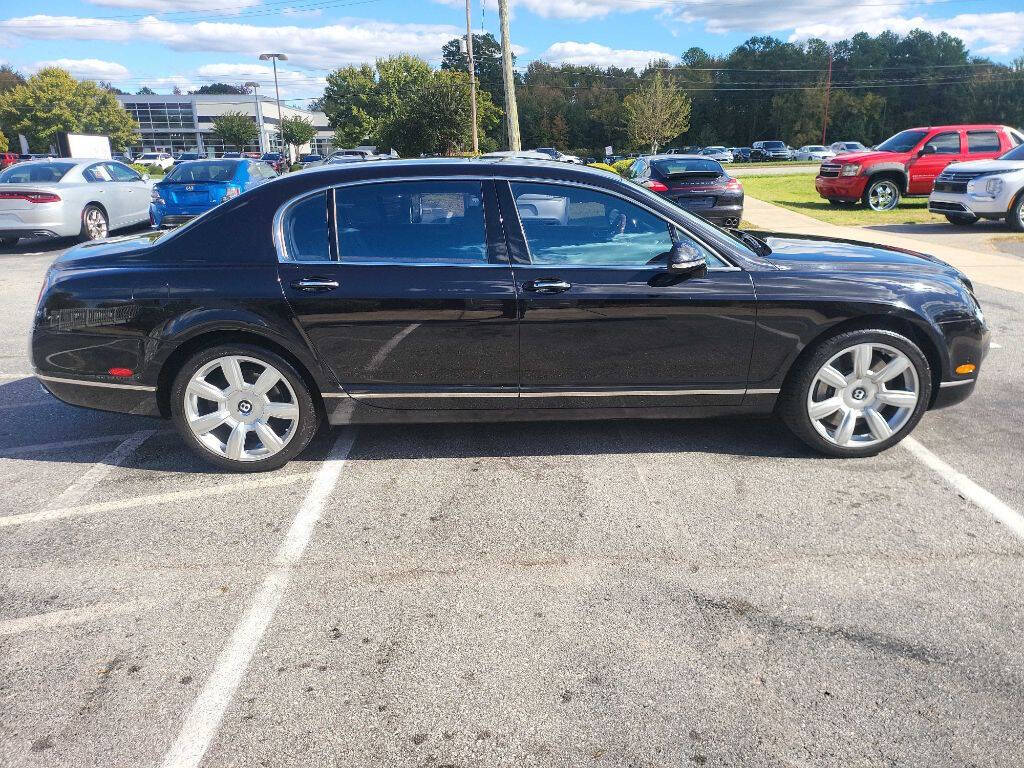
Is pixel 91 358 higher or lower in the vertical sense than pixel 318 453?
higher

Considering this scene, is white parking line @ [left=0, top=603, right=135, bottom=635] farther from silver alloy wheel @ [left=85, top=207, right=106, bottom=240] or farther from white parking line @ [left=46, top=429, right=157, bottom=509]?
silver alloy wheel @ [left=85, top=207, right=106, bottom=240]

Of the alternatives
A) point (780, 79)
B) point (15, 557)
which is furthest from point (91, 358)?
point (780, 79)

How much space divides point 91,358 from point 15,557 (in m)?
1.17

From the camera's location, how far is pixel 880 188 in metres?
17.4

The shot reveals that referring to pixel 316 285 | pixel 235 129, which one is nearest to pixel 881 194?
pixel 316 285

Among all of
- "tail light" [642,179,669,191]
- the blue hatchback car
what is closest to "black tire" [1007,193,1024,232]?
"tail light" [642,179,669,191]

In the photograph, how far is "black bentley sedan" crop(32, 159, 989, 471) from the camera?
12.9 ft

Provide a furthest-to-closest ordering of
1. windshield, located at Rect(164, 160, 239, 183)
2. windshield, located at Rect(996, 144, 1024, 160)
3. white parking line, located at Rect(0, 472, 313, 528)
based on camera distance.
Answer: windshield, located at Rect(996, 144, 1024, 160), windshield, located at Rect(164, 160, 239, 183), white parking line, located at Rect(0, 472, 313, 528)

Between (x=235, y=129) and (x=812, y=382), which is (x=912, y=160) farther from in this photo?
(x=235, y=129)

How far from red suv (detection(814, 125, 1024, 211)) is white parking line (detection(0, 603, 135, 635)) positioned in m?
17.8

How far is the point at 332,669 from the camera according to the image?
2.60 m

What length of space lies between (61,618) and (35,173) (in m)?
13.2

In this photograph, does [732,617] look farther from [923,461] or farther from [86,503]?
[86,503]

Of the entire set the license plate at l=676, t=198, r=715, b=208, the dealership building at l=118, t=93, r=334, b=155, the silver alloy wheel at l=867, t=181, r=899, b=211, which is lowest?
the silver alloy wheel at l=867, t=181, r=899, b=211
